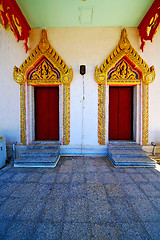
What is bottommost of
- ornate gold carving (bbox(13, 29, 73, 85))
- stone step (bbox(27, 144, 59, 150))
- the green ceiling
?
stone step (bbox(27, 144, 59, 150))

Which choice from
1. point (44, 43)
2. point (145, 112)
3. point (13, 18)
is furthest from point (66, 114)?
point (13, 18)

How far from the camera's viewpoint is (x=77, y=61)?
3674 millimetres

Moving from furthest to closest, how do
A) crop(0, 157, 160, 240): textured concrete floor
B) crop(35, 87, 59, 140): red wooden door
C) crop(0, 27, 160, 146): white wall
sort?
crop(35, 87, 59, 140): red wooden door → crop(0, 27, 160, 146): white wall → crop(0, 157, 160, 240): textured concrete floor

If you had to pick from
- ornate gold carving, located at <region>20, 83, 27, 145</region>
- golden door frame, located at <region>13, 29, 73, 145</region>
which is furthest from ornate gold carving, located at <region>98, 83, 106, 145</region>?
ornate gold carving, located at <region>20, 83, 27, 145</region>

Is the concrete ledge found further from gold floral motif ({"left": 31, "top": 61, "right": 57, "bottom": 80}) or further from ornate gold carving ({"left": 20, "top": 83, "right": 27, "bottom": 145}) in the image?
gold floral motif ({"left": 31, "top": 61, "right": 57, "bottom": 80})

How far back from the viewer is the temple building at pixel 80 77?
142 inches

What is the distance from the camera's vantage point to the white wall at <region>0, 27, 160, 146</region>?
366 cm

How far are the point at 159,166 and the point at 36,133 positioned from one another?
12.9 feet

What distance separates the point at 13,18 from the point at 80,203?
4.62 metres

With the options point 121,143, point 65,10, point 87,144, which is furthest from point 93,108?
point 65,10

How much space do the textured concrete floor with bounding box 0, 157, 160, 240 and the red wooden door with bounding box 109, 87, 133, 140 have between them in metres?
1.45

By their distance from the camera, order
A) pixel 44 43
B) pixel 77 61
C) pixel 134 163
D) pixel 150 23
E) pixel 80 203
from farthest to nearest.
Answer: pixel 77 61
pixel 44 43
pixel 150 23
pixel 134 163
pixel 80 203

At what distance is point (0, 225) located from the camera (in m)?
1.45

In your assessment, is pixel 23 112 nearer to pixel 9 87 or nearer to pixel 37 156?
pixel 9 87
